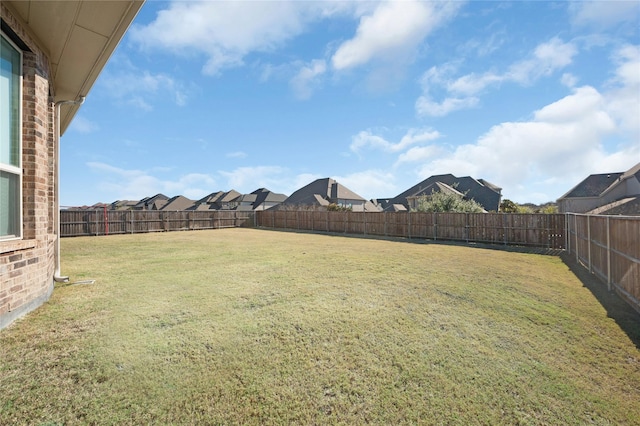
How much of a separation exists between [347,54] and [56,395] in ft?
39.3

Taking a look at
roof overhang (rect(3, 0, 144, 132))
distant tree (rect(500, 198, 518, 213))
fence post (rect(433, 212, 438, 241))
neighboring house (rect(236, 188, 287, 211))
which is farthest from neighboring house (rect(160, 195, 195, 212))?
roof overhang (rect(3, 0, 144, 132))

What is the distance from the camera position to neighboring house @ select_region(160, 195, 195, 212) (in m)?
51.8

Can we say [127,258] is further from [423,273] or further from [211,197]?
[211,197]

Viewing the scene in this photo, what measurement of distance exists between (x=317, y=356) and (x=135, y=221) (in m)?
21.1

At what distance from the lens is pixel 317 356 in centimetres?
290

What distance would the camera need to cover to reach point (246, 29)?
759cm

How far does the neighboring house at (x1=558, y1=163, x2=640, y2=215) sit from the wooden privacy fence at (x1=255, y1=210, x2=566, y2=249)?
16.3 meters

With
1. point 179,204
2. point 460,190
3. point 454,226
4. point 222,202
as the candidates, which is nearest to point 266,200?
point 222,202

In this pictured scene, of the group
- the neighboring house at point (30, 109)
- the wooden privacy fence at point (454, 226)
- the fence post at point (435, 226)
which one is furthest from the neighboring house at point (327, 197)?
the neighboring house at point (30, 109)

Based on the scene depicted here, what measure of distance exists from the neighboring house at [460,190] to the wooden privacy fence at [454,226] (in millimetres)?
11655

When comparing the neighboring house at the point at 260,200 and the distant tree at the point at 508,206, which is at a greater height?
the neighboring house at the point at 260,200

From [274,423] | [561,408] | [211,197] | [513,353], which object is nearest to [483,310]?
[513,353]

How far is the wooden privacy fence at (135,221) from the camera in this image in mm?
17188

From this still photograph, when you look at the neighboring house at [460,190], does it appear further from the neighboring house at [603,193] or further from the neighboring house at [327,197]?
the neighboring house at [603,193]
